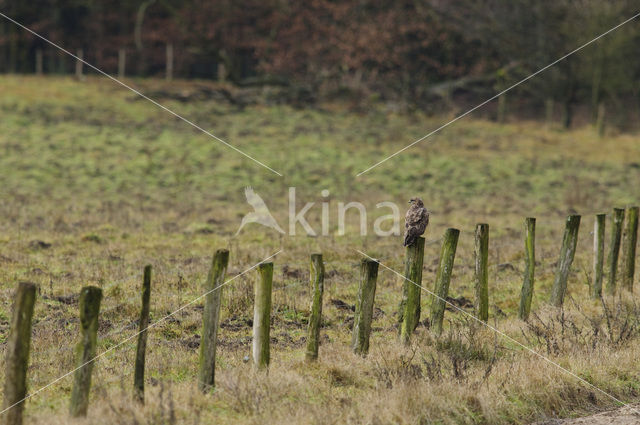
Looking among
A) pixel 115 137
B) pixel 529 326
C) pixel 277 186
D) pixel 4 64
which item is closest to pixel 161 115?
pixel 115 137

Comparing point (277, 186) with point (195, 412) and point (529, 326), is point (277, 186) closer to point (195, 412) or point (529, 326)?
point (529, 326)

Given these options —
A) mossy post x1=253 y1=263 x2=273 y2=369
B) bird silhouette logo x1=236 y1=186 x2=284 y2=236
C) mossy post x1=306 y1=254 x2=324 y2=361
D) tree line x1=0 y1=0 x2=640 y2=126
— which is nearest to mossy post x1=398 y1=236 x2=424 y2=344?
mossy post x1=306 y1=254 x2=324 y2=361

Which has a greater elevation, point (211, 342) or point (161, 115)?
point (161, 115)

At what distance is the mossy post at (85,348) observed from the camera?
5.92m

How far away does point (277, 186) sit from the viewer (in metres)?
25.2

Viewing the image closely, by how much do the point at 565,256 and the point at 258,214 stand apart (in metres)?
11.0

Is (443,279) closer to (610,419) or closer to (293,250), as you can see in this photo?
(610,419)

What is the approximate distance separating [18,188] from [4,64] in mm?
26991

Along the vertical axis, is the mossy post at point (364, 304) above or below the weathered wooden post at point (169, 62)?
below

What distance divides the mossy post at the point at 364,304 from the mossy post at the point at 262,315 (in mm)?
1101

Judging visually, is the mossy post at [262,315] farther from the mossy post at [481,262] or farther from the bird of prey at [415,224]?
the mossy post at [481,262]

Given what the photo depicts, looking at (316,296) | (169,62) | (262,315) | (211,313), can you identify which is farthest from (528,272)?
(169,62)

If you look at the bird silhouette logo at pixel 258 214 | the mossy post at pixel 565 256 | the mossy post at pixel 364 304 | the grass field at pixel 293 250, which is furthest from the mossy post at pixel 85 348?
the bird silhouette logo at pixel 258 214

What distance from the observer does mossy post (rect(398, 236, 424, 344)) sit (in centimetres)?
846
